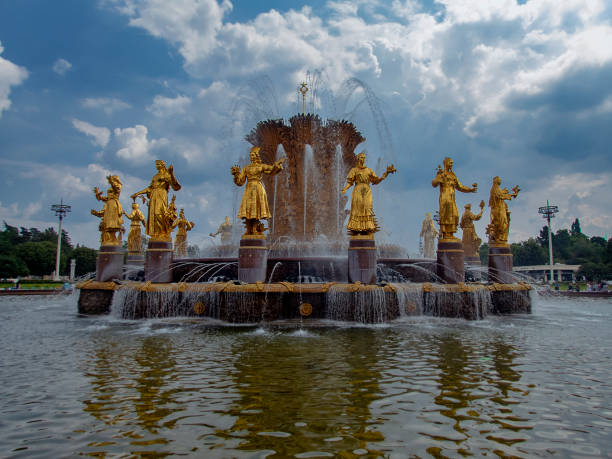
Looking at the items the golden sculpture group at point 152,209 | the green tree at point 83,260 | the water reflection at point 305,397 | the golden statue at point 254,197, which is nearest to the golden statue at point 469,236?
the golden statue at point 254,197

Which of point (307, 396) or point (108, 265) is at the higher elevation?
point (108, 265)

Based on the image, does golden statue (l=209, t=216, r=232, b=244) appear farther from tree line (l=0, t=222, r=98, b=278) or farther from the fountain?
tree line (l=0, t=222, r=98, b=278)

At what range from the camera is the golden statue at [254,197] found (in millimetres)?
12578

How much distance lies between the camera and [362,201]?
492 inches

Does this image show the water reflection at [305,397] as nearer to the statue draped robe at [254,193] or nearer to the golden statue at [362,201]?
the golden statue at [362,201]

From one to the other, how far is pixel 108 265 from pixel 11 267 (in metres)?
45.7

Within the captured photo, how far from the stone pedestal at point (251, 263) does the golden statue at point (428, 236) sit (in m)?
16.2

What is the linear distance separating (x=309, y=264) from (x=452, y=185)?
218 inches

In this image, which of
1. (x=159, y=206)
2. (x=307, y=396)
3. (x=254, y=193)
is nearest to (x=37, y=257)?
(x=159, y=206)

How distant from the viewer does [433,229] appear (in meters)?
25.9

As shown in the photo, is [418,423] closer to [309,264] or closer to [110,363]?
[110,363]

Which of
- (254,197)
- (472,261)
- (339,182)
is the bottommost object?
(472,261)

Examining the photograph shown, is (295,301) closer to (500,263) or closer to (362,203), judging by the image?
(362,203)

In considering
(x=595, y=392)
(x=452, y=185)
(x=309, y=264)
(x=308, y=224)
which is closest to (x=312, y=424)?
(x=595, y=392)
